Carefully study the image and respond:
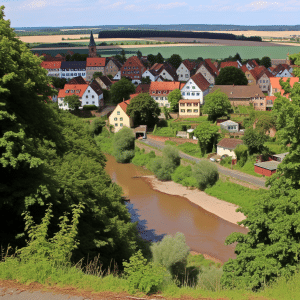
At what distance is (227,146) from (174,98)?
20.8m

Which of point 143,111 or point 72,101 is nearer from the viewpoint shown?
point 143,111

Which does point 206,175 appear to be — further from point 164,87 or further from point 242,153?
point 164,87

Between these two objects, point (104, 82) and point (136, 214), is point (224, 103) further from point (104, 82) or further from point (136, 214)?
point (104, 82)

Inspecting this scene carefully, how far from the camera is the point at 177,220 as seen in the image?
31.7m

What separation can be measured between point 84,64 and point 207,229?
8061 centimetres

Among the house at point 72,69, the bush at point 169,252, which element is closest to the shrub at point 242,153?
the bush at point 169,252

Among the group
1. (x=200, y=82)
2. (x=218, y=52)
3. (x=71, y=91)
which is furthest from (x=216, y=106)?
(x=218, y=52)

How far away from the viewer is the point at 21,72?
1389cm

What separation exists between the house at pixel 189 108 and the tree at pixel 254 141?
19.9 meters

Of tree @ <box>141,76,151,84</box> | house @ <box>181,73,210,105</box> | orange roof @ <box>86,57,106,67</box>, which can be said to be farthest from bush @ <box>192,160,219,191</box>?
orange roof @ <box>86,57,106,67</box>

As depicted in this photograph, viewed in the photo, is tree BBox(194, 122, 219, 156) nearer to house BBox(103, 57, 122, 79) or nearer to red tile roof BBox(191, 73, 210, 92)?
red tile roof BBox(191, 73, 210, 92)

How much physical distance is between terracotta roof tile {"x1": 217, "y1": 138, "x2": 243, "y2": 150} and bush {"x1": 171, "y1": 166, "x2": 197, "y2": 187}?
14.0 feet

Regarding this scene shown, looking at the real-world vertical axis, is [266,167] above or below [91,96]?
below

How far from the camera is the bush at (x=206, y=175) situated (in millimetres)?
37469
